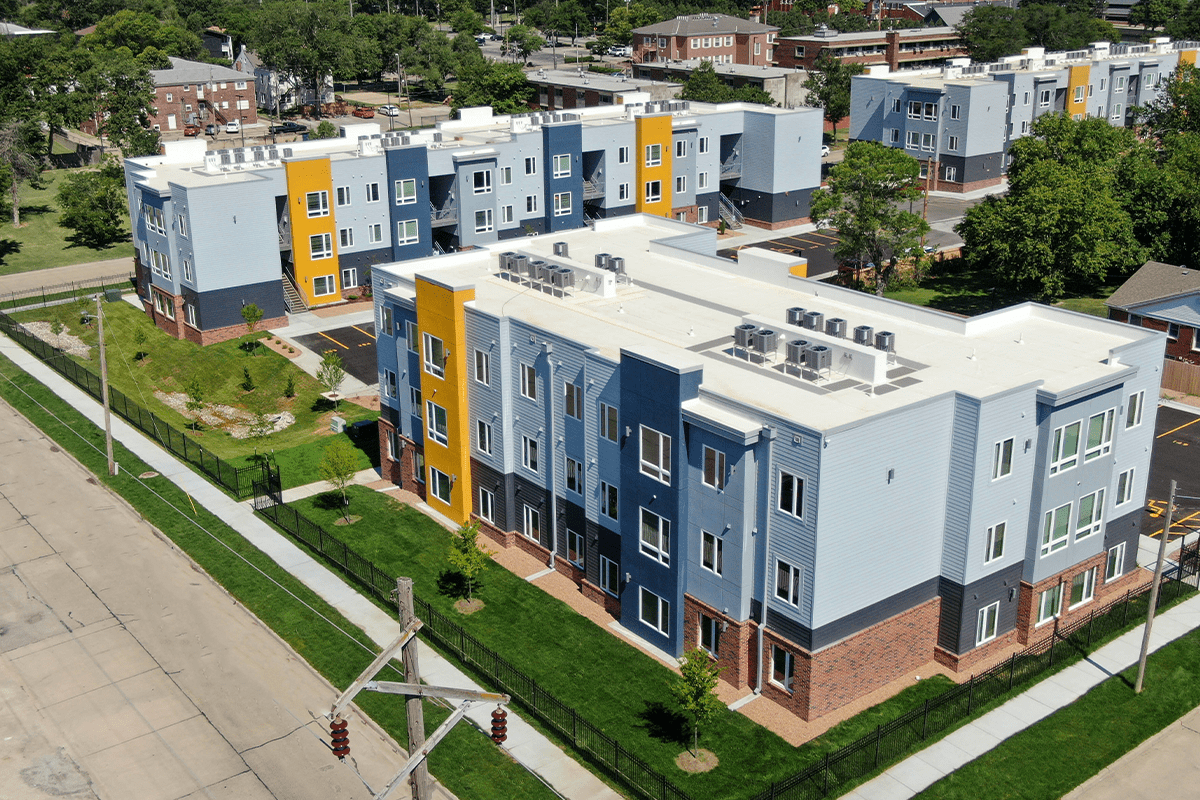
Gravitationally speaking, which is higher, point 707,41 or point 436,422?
point 707,41

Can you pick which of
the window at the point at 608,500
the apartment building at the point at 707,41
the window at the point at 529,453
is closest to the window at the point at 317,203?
the window at the point at 529,453

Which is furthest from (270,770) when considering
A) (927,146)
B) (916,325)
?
(927,146)

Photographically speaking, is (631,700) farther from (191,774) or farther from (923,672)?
(191,774)

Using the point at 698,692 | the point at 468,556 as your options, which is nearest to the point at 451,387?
the point at 468,556

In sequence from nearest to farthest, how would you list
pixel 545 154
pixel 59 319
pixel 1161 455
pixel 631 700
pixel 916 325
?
pixel 631 700 → pixel 916 325 → pixel 1161 455 → pixel 59 319 → pixel 545 154

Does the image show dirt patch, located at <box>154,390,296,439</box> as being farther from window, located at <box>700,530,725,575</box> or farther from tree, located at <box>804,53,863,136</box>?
tree, located at <box>804,53,863,136</box>

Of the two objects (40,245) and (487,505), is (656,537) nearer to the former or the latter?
(487,505)
